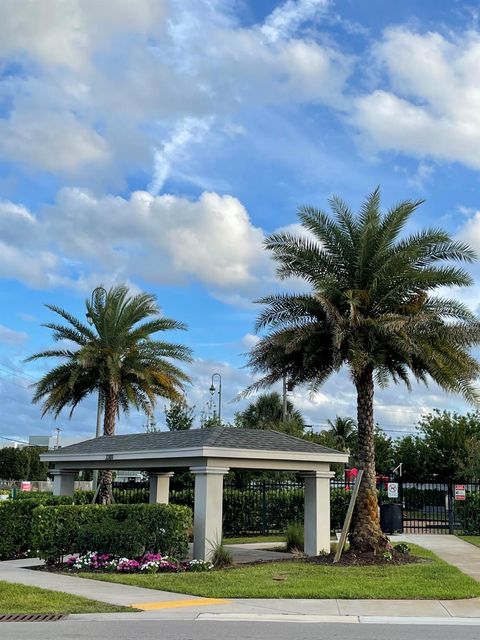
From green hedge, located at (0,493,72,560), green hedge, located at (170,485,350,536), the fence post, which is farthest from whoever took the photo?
the fence post

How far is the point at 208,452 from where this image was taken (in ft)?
57.0

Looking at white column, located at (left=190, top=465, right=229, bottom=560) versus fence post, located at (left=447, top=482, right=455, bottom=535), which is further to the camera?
fence post, located at (left=447, top=482, right=455, bottom=535)

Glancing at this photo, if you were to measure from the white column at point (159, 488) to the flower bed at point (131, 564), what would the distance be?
281 inches

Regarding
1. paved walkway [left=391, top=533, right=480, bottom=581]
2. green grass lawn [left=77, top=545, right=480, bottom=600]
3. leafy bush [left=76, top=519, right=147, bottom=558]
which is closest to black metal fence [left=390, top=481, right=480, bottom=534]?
paved walkway [left=391, top=533, right=480, bottom=581]

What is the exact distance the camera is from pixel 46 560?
17.3 metres

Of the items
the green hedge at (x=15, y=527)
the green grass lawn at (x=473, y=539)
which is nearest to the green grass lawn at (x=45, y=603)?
the green hedge at (x=15, y=527)

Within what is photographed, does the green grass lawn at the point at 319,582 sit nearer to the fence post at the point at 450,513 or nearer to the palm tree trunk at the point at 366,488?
the palm tree trunk at the point at 366,488

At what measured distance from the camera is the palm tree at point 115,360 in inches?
1137

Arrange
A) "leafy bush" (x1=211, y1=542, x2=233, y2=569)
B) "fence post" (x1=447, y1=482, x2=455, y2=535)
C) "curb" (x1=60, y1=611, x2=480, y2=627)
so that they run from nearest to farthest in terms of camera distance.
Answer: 1. "curb" (x1=60, y1=611, x2=480, y2=627)
2. "leafy bush" (x1=211, y1=542, x2=233, y2=569)
3. "fence post" (x1=447, y1=482, x2=455, y2=535)

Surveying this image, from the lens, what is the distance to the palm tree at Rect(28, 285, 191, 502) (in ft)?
94.8

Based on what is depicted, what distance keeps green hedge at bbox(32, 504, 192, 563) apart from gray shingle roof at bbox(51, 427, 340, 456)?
5.72ft

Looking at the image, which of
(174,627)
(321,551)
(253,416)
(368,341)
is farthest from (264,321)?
(253,416)

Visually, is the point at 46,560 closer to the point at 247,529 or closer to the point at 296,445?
the point at 296,445

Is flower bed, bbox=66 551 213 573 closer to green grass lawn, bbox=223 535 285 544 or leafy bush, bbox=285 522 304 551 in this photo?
leafy bush, bbox=285 522 304 551
